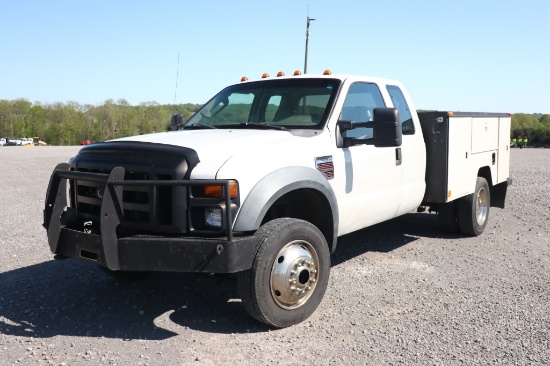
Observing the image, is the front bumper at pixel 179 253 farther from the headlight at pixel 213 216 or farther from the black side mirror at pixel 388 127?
the black side mirror at pixel 388 127

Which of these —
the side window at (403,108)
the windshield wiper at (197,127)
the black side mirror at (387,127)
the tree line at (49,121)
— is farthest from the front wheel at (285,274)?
the tree line at (49,121)

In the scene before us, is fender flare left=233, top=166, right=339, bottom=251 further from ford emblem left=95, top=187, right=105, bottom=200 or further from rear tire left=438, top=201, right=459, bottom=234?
rear tire left=438, top=201, right=459, bottom=234

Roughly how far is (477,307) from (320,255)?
1438mm

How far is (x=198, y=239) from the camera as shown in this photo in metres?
3.63

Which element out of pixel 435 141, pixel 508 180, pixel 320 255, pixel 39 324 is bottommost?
pixel 39 324

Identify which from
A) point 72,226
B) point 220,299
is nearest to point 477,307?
point 220,299

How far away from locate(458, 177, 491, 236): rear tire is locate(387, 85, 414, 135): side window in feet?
5.94

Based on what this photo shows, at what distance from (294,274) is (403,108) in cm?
273

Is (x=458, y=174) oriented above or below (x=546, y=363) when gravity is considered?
above

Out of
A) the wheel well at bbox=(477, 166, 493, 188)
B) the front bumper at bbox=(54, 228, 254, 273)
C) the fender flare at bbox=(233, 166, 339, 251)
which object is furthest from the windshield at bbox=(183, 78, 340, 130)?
the wheel well at bbox=(477, 166, 493, 188)

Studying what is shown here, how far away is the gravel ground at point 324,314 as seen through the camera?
360cm

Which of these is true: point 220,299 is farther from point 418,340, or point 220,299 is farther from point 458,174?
point 458,174

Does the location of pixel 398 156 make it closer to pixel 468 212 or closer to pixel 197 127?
pixel 197 127

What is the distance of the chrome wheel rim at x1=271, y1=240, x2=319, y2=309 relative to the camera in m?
3.97
